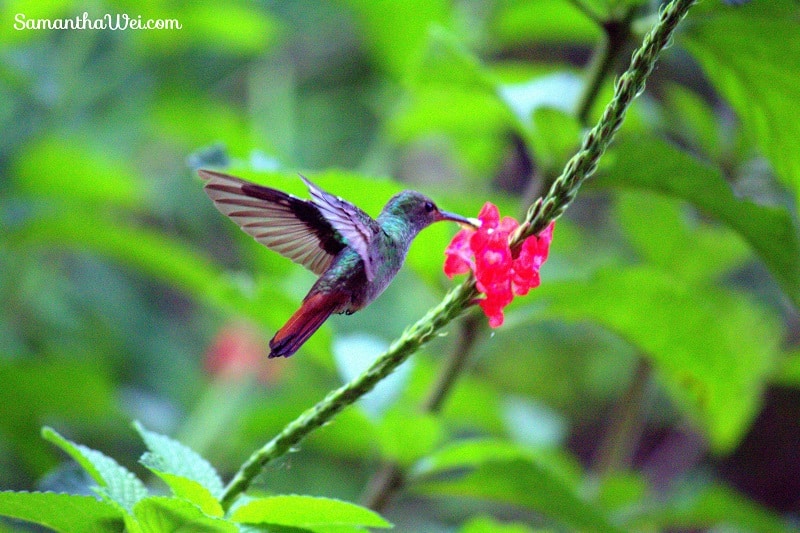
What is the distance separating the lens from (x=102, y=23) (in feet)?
7.55

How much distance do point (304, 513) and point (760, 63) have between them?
0.81 m

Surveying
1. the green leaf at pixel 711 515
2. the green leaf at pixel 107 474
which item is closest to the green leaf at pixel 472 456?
the green leaf at pixel 711 515

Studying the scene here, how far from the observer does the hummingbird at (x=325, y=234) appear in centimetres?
71

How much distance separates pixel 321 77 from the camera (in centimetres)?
380

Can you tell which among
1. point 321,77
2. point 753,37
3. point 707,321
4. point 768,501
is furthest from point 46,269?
point 768,501

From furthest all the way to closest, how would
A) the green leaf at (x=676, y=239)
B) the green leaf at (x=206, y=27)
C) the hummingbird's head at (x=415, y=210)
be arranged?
1. the green leaf at (x=206, y=27)
2. the green leaf at (x=676, y=239)
3. the hummingbird's head at (x=415, y=210)

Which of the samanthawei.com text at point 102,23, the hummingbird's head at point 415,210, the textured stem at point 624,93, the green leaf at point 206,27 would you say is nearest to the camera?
the textured stem at point 624,93

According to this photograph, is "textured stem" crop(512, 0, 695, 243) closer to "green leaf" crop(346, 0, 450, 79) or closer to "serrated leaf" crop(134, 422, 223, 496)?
"serrated leaf" crop(134, 422, 223, 496)

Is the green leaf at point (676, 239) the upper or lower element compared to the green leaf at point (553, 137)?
lower

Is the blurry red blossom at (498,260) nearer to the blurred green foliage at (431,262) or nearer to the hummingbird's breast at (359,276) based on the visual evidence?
the hummingbird's breast at (359,276)

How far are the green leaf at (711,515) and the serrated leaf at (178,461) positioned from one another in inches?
40.6

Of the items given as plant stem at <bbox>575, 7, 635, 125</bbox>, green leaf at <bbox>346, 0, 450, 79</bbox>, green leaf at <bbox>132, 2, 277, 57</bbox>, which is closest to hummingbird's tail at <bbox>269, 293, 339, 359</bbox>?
plant stem at <bbox>575, 7, 635, 125</bbox>

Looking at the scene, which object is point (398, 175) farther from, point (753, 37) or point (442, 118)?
point (753, 37)

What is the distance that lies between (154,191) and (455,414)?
4.66 feet
